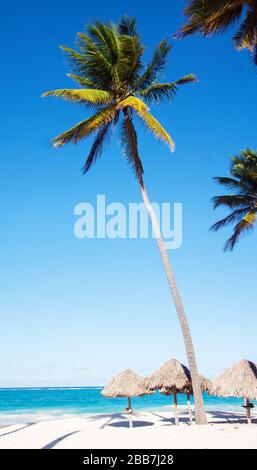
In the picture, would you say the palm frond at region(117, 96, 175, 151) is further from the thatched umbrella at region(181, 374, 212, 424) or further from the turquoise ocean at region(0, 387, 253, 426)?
the turquoise ocean at region(0, 387, 253, 426)

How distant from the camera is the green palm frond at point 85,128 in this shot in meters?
13.7

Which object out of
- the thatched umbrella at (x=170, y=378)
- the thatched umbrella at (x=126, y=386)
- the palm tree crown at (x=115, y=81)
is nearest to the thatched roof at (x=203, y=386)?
the thatched umbrella at (x=170, y=378)

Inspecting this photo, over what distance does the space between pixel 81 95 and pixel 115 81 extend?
6.65 ft

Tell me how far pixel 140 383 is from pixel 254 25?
13404mm

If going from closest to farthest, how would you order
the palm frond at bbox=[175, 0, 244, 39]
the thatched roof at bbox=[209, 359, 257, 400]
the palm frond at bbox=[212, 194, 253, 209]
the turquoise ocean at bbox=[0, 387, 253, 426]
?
1. the palm frond at bbox=[175, 0, 244, 39]
2. the thatched roof at bbox=[209, 359, 257, 400]
3. the palm frond at bbox=[212, 194, 253, 209]
4. the turquoise ocean at bbox=[0, 387, 253, 426]

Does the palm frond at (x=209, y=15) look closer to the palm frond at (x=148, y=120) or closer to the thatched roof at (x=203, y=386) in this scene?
the palm frond at (x=148, y=120)

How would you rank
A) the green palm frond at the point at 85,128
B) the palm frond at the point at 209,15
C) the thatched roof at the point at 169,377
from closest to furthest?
the palm frond at the point at 209,15, the green palm frond at the point at 85,128, the thatched roof at the point at 169,377


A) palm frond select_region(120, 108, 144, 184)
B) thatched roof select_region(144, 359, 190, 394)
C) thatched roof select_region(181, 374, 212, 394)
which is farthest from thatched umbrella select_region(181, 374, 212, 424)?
palm frond select_region(120, 108, 144, 184)

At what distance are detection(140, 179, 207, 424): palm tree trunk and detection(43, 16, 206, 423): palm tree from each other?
0.03m

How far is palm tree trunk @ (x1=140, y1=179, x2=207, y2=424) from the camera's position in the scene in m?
11.8

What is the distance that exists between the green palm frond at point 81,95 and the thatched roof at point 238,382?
35.7 feet

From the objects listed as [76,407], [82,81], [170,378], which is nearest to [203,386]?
[170,378]
